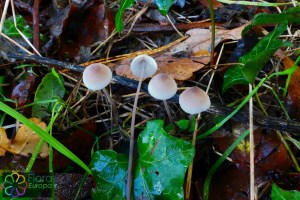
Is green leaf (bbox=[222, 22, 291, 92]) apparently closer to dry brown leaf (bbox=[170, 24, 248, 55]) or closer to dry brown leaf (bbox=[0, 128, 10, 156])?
dry brown leaf (bbox=[170, 24, 248, 55])

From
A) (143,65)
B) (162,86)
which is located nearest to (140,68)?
(143,65)

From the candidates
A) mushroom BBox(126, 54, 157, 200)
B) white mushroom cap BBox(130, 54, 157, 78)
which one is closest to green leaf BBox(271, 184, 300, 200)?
mushroom BBox(126, 54, 157, 200)

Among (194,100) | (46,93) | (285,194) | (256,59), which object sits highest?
(256,59)

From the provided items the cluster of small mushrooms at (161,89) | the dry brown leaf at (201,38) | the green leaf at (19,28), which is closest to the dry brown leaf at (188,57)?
the dry brown leaf at (201,38)

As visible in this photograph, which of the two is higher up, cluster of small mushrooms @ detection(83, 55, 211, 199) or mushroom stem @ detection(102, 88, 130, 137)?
cluster of small mushrooms @ detection(83, 55, 211, 199)

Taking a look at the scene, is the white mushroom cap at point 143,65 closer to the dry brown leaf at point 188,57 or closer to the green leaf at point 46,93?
the dry brown leaf at point 188,57

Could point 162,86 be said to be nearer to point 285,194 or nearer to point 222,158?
point 222,158
